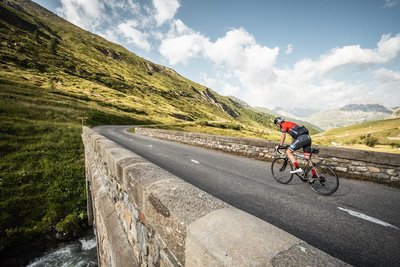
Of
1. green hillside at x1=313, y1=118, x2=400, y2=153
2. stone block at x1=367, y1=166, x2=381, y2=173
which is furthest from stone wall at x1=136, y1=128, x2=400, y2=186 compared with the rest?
green hillside at x1=313, y1=118, x2=400, y2=153

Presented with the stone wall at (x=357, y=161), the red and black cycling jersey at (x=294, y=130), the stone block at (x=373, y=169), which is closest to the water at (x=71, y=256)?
the stone wall at (x=357, y=161)

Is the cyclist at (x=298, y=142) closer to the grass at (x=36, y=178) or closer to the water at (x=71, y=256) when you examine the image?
the water at (x=71, y=256)

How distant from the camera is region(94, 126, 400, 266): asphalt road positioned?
3551 mm

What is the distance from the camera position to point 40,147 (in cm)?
1894

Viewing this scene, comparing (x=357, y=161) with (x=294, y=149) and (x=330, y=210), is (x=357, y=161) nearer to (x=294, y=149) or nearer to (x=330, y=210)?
(x=294, y=149)

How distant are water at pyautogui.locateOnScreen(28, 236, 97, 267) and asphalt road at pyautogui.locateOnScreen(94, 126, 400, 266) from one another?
25.6 ft

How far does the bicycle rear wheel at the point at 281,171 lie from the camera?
764cm

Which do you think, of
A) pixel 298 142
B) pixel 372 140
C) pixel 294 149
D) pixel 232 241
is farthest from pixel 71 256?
pixel 372 140

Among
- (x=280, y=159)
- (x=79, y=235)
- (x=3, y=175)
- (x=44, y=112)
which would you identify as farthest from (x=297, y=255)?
(x=44, y=112)

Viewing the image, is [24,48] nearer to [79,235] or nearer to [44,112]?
[44,112]

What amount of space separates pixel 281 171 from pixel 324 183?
69.6 inches

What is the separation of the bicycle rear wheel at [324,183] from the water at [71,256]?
37.4 feet

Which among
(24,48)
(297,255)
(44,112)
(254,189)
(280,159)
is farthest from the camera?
(24,48)

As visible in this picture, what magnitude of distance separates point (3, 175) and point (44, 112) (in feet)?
69.2
